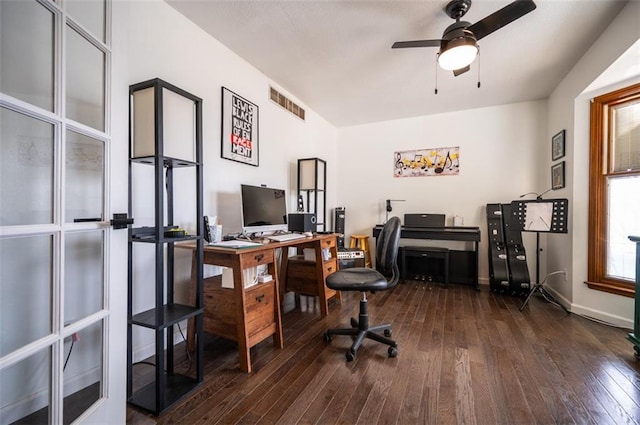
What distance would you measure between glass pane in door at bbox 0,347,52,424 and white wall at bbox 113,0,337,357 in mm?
695

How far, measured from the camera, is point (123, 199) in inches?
43.3

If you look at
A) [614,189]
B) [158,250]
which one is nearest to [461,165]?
[614,189]

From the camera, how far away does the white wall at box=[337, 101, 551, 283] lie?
3.70 metres

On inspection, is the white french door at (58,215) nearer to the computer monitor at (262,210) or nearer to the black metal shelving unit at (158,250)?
the black metal shelving unit at (158,250)

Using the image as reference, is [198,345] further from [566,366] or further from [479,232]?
[479,232]

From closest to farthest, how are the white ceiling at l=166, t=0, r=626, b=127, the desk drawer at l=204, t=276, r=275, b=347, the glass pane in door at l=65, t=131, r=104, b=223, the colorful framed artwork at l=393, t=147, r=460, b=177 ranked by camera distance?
the glass pane in door at l=65, t=131, r=104, b=223 < the desk drawer at l=204, t=276, r=275, b=347 < the white ceiling at l=166, t=0, r=626, b=127 < the colorful framed artwork at l=393, t=147, r=460, b=177

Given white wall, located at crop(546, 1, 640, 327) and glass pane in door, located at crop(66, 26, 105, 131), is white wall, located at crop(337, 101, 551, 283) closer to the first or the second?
white wall, located at crop(546, 1, 640, 327)

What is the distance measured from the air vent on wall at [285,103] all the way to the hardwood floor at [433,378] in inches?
97.2

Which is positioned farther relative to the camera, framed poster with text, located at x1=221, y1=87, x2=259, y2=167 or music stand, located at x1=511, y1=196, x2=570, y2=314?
music stand, located at x1=511, y1=196, x2=570, y2=314

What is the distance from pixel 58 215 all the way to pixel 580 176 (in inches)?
157

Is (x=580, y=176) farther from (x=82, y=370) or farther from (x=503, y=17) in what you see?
(x=82, y=370)

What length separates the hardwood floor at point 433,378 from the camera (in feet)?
4.30

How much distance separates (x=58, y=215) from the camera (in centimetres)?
85

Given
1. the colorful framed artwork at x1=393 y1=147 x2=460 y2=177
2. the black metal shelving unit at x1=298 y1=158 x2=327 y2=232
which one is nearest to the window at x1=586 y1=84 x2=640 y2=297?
the colorful framed artwork at x1=393 y1=147 x2=460 y2=177
